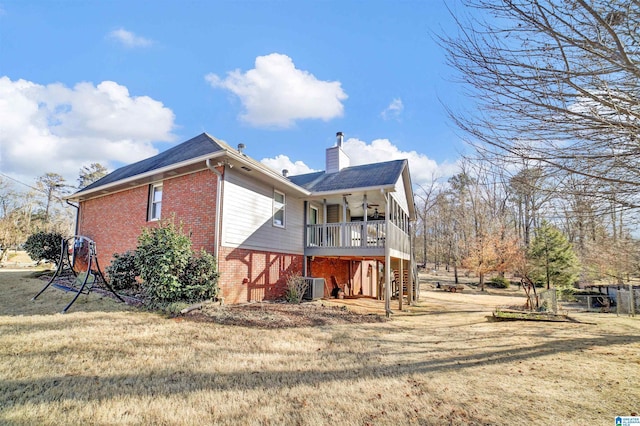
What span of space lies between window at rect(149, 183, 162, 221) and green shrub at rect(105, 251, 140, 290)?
220 centimetres

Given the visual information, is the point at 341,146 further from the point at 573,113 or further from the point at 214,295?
the point at 573,113

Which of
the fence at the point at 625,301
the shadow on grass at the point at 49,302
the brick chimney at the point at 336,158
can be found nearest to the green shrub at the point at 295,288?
the shadow on grass at the point at 49,302

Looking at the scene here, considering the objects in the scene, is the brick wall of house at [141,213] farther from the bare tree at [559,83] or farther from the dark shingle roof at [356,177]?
the bare tree at [559,83]

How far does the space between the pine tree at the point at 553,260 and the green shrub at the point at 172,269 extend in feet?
82.5

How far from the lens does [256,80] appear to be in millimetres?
13711

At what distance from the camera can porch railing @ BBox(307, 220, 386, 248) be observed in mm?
12023

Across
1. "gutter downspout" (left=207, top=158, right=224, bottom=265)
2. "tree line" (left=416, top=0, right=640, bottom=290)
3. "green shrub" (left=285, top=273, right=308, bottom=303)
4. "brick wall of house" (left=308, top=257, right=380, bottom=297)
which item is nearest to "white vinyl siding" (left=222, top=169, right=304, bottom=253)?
"gutter downspout" (left=207, top=158, right=224, bottom=265)

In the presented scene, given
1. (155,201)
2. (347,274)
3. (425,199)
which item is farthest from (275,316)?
(425,199)

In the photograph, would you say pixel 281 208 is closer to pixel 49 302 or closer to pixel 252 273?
pixel 252 273

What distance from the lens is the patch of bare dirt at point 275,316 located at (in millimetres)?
7562

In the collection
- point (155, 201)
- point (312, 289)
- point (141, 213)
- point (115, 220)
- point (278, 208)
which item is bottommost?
point (312, 289)

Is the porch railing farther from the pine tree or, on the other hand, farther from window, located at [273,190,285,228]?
the pine tree

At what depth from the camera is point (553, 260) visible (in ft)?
80.5

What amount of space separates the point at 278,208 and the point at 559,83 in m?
9.39
